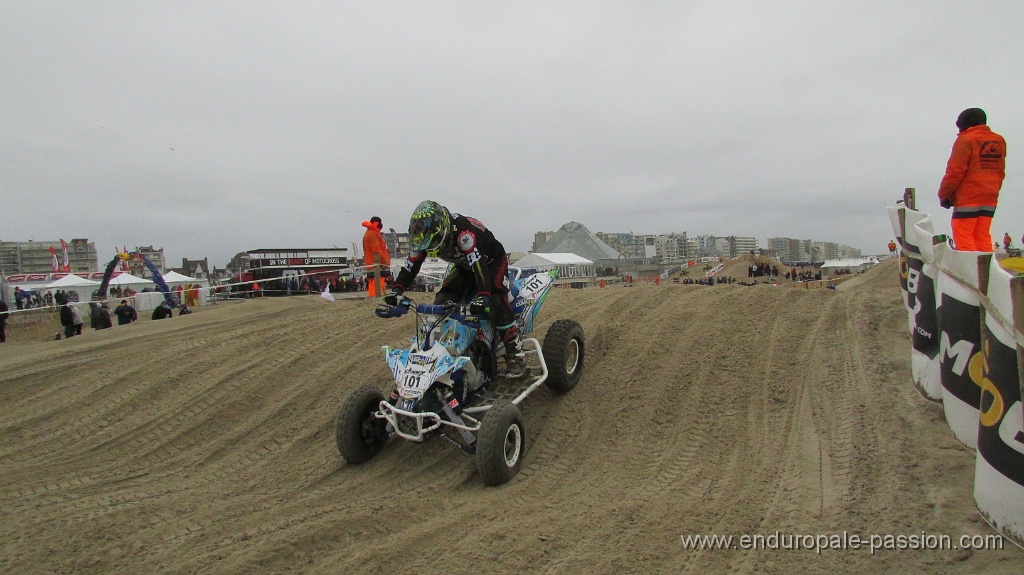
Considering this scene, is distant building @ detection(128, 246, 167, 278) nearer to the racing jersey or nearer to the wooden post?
the wooden post

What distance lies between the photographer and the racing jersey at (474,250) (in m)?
4.80

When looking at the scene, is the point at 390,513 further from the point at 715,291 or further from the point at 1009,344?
Answer: the point at 715,291

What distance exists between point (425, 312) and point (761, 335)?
14.1 feet

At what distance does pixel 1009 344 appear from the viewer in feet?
8.31

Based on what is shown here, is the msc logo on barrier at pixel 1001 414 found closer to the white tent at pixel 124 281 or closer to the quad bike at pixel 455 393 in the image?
the quad bike at pixel 455 393

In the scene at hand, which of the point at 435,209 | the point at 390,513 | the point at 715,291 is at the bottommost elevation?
the point at 390,513

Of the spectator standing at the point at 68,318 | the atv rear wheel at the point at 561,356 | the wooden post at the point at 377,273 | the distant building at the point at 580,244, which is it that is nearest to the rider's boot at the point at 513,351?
the atv rear wheel at the point at 561,356

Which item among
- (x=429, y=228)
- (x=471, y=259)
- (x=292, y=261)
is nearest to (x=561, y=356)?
(x=471, y=259)

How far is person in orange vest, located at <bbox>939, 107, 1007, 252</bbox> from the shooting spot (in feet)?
16.1

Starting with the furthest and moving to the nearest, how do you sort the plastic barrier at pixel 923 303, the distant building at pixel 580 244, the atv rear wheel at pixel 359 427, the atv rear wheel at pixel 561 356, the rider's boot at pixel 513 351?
the distant building at pixel 580 244, the atv rear wheel at pixel 561 356, the rider's boot at pixel 513 351, the atv rear wheel at pixel 359 427, the plastic barrier at pixel 923 303

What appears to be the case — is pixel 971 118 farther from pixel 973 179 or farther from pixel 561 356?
pixel 561 356

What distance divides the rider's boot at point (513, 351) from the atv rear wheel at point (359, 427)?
1.33m

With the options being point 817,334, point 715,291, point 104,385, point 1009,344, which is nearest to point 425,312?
point 1009,344

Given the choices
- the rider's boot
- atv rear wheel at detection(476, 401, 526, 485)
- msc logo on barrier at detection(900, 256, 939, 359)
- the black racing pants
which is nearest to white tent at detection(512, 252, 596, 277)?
the black racing pants
